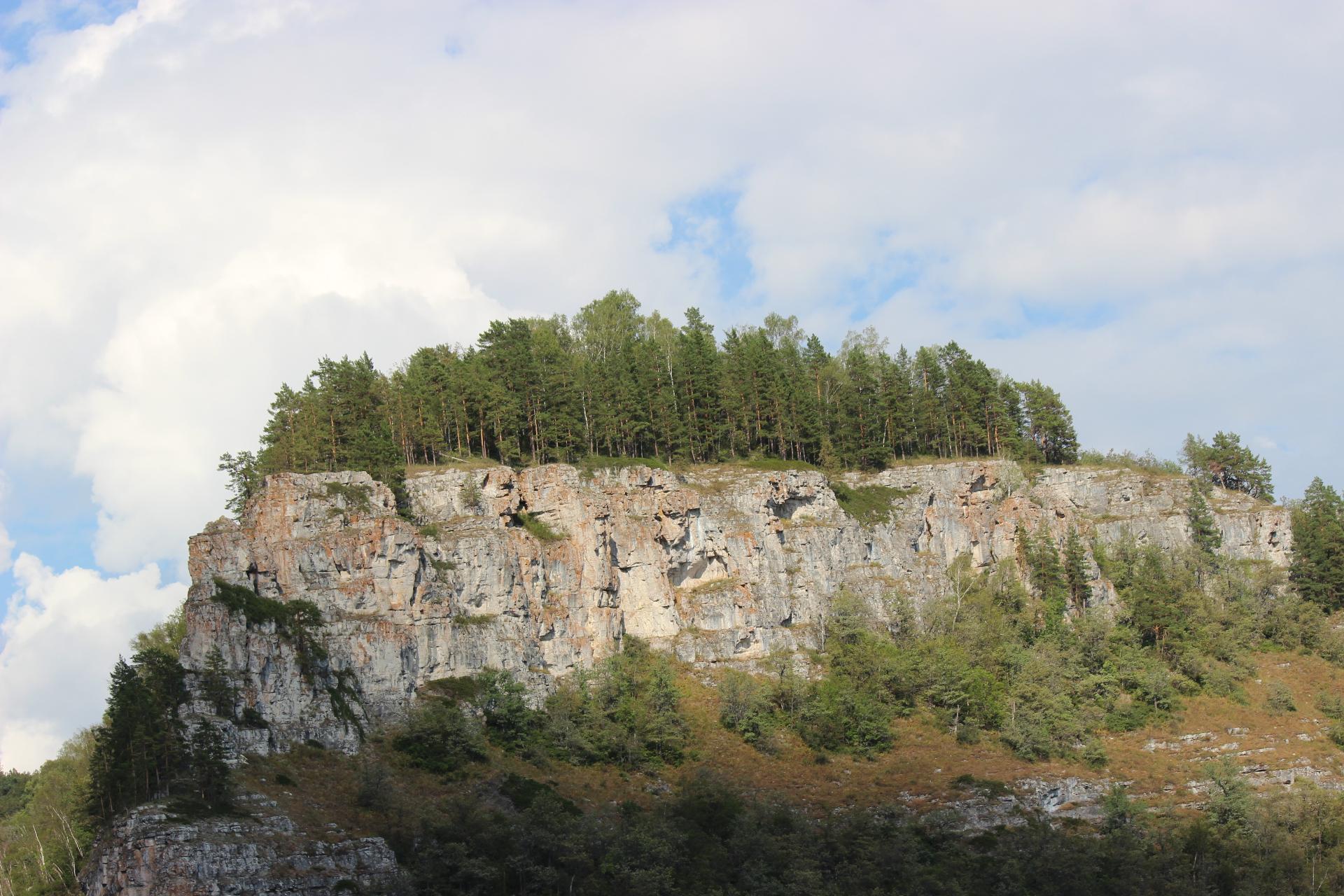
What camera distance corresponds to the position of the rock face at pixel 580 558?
3162 inches

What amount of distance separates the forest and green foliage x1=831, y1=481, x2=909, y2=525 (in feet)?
12.6

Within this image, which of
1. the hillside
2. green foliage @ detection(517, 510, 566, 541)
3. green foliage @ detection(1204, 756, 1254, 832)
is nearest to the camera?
the hillside

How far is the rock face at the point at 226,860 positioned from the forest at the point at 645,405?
36.8 metres

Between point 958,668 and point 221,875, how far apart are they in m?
60.3

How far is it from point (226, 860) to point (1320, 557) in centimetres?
10502

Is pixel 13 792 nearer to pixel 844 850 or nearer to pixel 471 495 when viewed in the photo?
pixel 471 495

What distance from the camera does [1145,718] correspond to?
98.8 m

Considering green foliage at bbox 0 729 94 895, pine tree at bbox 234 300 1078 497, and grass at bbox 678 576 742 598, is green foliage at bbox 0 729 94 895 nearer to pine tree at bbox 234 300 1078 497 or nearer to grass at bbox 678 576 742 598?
pine tree at bbox 234 300 1078 497

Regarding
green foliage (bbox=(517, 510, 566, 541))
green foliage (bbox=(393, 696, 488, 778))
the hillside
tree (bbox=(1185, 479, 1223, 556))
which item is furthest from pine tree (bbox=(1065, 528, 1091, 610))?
green foliage (bbox=(393, 696, 488, 778))

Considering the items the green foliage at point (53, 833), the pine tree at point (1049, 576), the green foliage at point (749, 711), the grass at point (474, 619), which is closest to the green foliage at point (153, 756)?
the green foliage at point (53, 833)

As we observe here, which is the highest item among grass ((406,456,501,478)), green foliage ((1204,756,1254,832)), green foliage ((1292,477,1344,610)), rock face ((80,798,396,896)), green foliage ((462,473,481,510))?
grass ((406,456,501,478))

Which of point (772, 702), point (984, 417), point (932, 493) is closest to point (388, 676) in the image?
point (772, 702)

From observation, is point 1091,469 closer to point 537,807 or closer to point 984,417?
point 984,417

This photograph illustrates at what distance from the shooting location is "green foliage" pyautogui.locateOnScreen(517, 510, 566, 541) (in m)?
98.9
